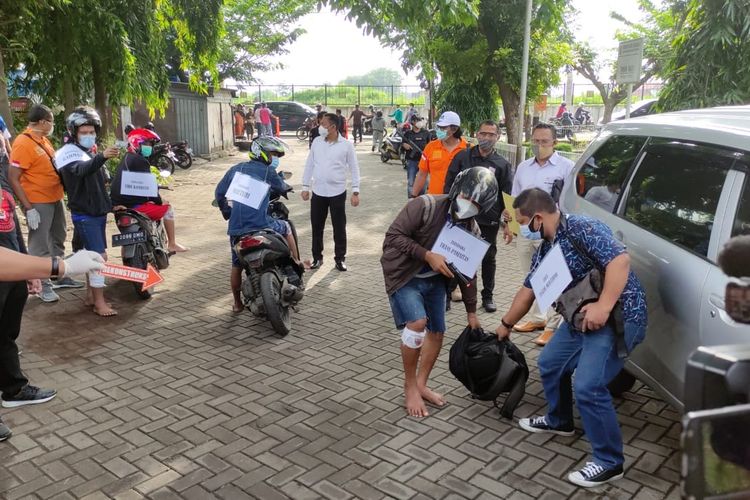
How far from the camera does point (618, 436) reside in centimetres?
330

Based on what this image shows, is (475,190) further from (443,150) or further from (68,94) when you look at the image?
(68,94)

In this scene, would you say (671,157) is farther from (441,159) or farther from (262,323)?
(262,323)

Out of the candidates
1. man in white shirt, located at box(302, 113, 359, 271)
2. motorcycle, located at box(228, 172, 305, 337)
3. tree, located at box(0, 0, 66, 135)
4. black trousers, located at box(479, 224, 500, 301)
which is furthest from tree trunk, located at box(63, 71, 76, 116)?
black trousers, located at box(479, 224, 500, 301)

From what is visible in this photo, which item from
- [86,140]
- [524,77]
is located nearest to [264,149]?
[86,140]

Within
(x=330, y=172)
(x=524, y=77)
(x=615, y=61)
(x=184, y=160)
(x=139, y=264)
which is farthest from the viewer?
(x=615, y=61)

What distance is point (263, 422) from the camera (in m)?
4.04

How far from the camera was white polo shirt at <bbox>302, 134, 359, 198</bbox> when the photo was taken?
7.38 m

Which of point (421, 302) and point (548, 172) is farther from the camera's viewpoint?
point (548, 172)

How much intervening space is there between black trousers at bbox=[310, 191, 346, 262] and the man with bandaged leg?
11.6ft

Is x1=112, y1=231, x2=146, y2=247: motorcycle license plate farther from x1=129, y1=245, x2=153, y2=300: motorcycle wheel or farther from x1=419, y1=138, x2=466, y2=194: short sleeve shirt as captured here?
x1=419, y1=138, x2=466, y2=194: short sleeve shirt

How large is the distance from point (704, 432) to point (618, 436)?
242 centimetres

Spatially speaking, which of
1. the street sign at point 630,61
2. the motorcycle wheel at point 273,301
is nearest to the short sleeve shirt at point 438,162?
the motorcycle wheel at point 273,301

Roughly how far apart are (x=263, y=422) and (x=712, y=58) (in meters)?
7.17

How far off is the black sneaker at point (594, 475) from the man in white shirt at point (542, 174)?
2.02 metres
